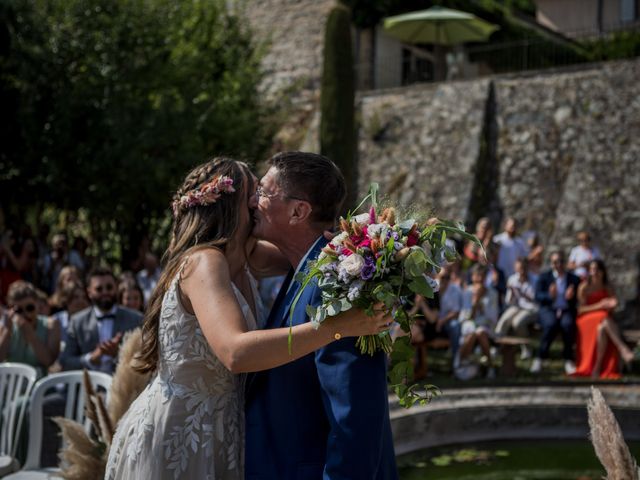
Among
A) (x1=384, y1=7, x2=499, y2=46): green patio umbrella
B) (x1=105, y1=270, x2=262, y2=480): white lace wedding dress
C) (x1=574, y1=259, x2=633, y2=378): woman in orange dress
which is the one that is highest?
(x1=384, y1=7, x2=499, y2=46): green patio umbrella

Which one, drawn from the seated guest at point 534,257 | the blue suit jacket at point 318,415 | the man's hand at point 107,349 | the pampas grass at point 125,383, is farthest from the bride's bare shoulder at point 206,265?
the seated guest at point 534,257

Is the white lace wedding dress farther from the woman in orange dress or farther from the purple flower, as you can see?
the woman in orange dress

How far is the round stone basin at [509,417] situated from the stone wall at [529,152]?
8.69 meters

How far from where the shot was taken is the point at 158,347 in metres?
3.29

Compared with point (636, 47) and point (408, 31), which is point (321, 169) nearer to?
point (408, 31)

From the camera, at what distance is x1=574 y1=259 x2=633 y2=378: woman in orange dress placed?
11.0 meters

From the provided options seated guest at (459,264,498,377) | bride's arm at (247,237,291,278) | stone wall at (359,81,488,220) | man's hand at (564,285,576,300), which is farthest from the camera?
stone wall at (359,81,488,220)

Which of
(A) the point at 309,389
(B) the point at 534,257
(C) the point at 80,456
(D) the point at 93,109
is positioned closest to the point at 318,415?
(A) the point at 309,389

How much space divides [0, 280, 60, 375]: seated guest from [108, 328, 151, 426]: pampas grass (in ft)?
9.82

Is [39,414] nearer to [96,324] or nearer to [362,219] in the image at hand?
[96,324]

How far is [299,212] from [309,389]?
58 centimetres

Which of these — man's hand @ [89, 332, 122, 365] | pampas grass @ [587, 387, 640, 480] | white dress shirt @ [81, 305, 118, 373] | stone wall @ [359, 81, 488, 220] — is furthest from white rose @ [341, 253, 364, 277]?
stone wall @ [359, 81, 488, 220]

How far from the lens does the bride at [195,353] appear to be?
10.1ft

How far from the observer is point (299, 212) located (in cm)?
301
